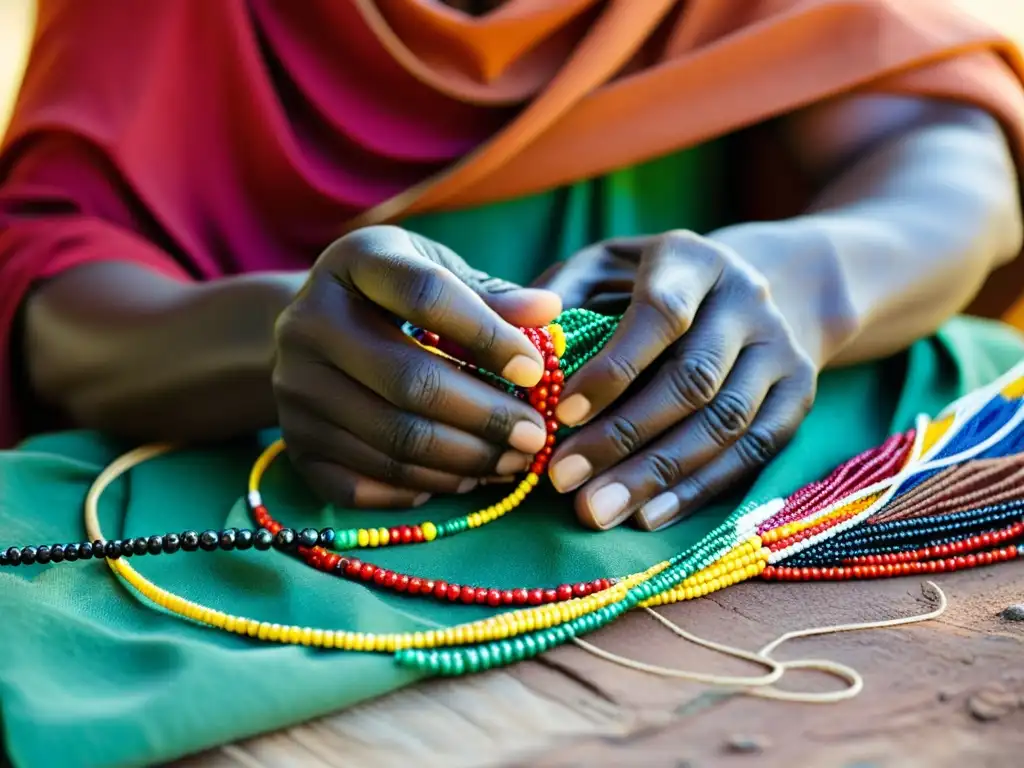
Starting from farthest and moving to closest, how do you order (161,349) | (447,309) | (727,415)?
1. (161,349)
2. (727,415)
3. (447,309)

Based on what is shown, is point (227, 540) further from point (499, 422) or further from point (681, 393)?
point (681, 393)

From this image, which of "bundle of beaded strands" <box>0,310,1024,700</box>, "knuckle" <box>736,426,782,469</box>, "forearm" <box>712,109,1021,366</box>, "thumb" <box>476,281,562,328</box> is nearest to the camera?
"bundle of beaded strands" <box>0,310,1024,700</box>

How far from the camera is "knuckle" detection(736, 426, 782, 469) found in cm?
90

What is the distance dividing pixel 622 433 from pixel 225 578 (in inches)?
13.1

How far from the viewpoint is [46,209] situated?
121 centimetres

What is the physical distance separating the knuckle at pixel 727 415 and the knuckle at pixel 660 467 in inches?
1.9

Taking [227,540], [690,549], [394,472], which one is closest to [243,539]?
[227,540]

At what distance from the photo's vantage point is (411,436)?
0.81 meters

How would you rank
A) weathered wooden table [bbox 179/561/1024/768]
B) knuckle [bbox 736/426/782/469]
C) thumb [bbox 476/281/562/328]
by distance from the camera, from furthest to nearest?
1. knuckle [bbox 736/426/782/469]
2. thumb [bbox 476/281/562/328]
3. weathered wooden table [bbox 179/561/1024/768]

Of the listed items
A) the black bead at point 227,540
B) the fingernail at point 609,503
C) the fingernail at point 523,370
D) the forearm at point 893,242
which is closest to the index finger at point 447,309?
the fingernail at point 523,370

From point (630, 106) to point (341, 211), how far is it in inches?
15.0

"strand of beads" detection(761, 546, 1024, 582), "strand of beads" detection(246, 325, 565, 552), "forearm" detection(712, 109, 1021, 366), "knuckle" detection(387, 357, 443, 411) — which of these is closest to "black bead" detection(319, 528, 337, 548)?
"strand of beads" detection(246, 325, 565, 552)

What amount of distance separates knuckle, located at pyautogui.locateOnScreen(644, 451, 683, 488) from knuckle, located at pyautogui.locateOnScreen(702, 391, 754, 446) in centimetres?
5

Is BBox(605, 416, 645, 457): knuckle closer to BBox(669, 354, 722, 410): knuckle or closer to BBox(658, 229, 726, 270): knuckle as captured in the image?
BBox(669, 354, 722, 410): knuckle
